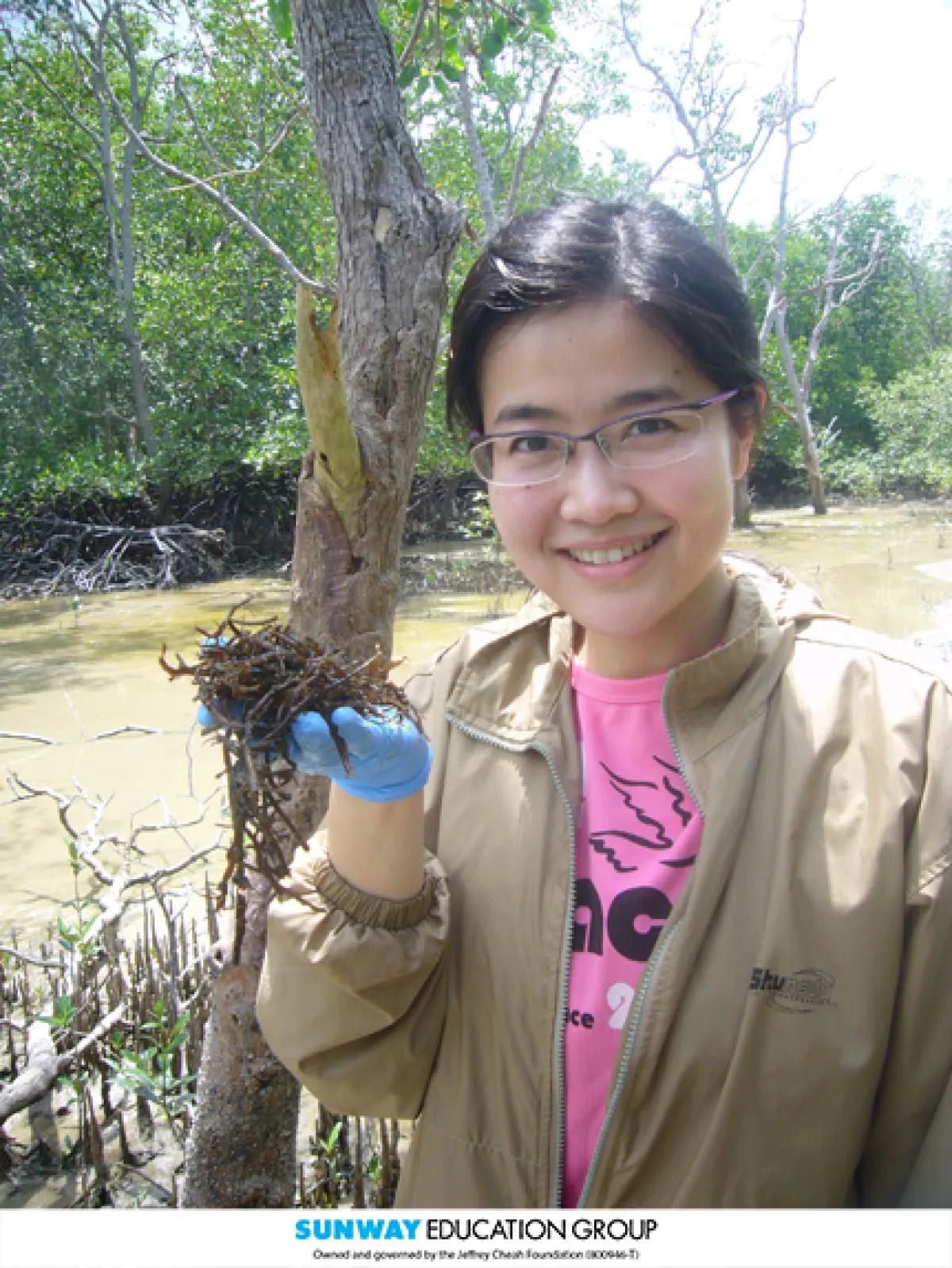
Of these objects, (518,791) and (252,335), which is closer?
(518,791)

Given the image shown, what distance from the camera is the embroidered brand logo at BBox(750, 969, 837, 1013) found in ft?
3.63

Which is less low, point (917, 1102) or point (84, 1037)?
point (917, 1102)

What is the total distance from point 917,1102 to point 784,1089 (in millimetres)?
152

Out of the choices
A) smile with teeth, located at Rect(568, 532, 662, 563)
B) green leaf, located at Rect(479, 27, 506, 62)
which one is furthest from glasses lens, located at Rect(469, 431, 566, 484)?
green leaf, located at Rect(479, 27, 506, 62)

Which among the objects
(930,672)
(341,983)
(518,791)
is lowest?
(341,983)

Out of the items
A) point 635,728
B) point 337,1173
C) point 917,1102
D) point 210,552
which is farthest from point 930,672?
point 210,552

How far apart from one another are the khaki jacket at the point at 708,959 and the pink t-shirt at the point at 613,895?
0.09ft

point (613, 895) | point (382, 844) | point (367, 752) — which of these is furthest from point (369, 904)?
point (613, 895)

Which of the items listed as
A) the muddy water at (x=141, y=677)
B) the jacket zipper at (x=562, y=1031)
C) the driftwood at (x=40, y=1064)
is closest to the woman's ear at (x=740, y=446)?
the muddy water at (x=141, y=677)

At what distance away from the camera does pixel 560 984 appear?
1.23 meters

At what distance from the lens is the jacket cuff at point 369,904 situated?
1.25 meters

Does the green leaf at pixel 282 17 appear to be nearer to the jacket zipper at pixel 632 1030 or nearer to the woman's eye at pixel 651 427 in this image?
the woman's eye at pixel 651 427
